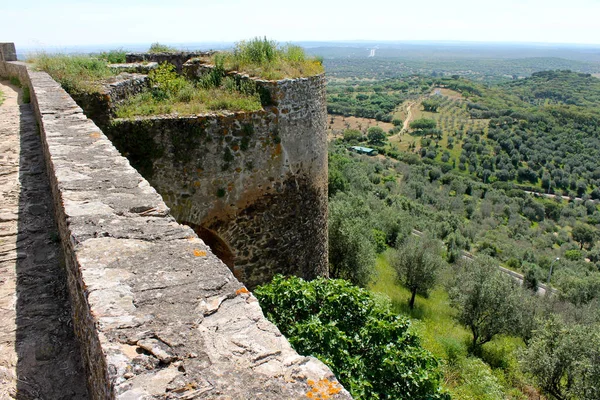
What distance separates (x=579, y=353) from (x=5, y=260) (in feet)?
45.5

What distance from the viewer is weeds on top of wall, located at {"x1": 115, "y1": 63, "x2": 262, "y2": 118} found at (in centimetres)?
741

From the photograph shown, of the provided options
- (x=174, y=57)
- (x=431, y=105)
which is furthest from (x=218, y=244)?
(x=431, y=105)

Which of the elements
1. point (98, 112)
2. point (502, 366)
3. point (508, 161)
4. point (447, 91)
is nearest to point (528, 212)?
point (508, 161)

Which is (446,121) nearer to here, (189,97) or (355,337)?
(189,97)

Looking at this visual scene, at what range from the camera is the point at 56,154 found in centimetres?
425

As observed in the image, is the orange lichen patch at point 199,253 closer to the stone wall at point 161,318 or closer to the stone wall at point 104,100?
the stone wall at point 161,318

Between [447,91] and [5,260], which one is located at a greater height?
[5,260]

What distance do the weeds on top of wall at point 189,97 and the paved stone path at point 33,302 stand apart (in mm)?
2340

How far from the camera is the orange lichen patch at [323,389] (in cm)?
177

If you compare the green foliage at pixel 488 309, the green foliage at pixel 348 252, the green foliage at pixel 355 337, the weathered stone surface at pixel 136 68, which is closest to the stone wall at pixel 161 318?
the green foliage at pixel 355 337

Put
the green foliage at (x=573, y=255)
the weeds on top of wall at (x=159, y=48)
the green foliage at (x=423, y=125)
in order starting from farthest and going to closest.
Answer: the green foliage at (x=423, y=125), the green foliage at (x=573, y=255), the weeds on top of wall at (x=159, y=48)

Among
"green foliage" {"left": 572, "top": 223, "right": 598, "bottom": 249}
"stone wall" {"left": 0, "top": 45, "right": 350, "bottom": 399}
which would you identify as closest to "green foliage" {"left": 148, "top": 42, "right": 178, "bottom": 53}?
"stone wall" {"left": 0, "top": 45, "right": 350, "bottom": 399}

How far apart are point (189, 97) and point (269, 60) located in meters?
1.69

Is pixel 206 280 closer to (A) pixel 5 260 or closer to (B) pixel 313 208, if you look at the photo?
(A) pixel 5 260
